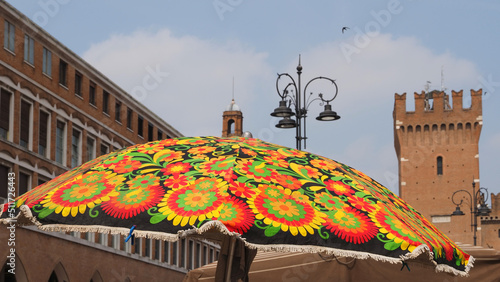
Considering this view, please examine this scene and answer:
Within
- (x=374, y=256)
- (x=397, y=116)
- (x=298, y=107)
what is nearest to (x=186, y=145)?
(x=374, y=256)

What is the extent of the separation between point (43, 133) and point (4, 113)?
3947 mm

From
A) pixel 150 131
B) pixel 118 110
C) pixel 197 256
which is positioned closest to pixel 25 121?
pixel 118 110

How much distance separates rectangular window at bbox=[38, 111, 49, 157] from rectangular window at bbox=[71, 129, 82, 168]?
120 inches

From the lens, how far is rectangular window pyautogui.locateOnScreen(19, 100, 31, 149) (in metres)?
37.5

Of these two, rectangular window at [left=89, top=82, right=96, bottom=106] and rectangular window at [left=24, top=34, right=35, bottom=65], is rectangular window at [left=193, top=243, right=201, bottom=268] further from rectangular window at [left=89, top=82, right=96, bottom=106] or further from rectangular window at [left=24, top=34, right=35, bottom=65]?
rectangular window at [left=24, top=34, right=35, bottom=65]

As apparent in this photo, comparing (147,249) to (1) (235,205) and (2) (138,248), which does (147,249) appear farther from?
(1) (235,205)

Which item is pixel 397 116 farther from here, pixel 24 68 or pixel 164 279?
pixel 24 68

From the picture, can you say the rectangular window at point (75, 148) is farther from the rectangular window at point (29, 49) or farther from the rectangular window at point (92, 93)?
the rectangular window at point (29, 49)

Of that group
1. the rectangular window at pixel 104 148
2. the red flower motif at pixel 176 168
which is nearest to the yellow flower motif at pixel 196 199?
the red flower motif at pixel 176 168

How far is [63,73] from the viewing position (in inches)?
1646

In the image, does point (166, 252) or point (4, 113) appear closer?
point (4, 113)

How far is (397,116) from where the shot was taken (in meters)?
94.3

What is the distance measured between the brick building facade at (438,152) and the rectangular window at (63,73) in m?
55.5

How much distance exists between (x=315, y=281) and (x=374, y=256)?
5.98m
